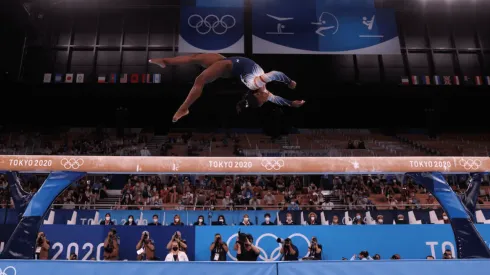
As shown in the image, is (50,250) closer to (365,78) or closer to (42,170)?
(42,170)

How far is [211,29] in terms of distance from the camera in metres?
12.0

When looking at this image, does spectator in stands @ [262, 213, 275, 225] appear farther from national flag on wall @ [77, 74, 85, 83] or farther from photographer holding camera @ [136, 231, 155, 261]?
national flag on wall @ [77, 74, 85, 83]

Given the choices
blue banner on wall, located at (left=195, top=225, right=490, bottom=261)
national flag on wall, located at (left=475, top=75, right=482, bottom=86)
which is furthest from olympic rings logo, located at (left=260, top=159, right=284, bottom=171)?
national flag on wall, located at (left=475, top=75, right=482, bottom=86)

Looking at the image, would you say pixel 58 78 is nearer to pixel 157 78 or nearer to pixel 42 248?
pixel 157 78

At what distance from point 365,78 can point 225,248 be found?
1288 cm

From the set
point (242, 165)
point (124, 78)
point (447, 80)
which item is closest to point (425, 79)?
point (447, 80)

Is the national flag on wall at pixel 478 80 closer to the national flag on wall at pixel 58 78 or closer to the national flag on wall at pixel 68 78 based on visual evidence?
the national flag on wall at pixel 68 78

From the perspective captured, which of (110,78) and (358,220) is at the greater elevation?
(110,78)

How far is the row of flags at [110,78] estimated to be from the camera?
1680cm

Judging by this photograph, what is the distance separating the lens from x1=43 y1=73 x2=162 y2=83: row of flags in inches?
661

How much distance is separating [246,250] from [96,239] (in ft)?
10.7

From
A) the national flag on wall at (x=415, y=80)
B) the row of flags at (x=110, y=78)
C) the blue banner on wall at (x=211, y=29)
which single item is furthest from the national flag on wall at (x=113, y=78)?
the national flag on wall at (x=415, y=80)

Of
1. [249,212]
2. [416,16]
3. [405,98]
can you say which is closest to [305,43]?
[249,212]

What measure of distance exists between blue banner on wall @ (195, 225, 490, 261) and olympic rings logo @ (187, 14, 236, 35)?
6.45 meters
